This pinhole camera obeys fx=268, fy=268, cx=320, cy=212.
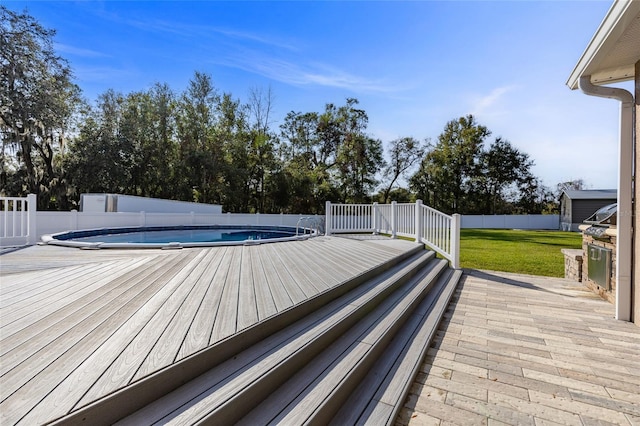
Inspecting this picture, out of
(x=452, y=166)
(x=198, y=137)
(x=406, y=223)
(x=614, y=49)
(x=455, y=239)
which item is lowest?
(x=455, y=239)

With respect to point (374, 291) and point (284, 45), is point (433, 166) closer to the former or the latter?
point (284, 45)

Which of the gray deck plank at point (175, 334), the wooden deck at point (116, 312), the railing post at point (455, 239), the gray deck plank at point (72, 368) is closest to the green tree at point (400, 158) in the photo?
the railing post at point (455, 239)

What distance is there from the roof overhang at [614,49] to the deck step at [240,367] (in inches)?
136

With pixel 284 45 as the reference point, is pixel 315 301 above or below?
below

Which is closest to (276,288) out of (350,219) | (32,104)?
(350,219)

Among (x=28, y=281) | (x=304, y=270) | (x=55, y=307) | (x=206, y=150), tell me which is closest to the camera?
(x=55, y=307)

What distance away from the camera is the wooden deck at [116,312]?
1.16m

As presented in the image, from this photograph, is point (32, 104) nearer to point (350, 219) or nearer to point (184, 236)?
point (184, 236)

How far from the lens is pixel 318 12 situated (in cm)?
779

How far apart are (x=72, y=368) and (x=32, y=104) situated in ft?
58.4

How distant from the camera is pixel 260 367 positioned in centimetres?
150

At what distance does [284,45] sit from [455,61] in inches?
251

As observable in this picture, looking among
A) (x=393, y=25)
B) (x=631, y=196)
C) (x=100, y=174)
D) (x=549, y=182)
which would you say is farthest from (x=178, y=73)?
(x=549, y=182)

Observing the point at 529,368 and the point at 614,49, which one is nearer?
the point at 529,368
